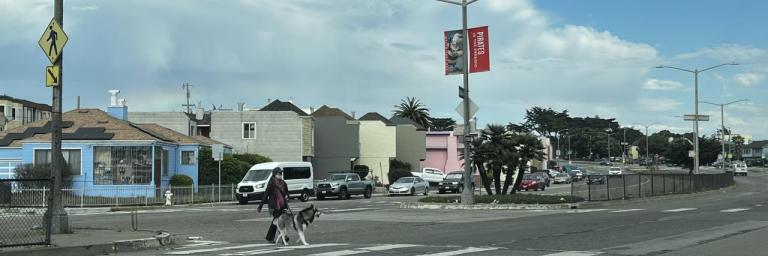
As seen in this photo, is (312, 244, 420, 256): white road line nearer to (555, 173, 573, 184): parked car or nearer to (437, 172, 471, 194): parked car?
(437, 172, 471, 194): parked car

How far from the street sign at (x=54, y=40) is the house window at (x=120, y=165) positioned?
1034 inches

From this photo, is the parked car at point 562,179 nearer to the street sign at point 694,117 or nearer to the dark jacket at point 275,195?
the street sign at point 694,117

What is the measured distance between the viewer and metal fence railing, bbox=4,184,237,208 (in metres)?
36.9

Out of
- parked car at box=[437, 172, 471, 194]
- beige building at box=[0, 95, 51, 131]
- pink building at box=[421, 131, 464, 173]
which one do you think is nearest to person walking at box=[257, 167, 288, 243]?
parked car at box=[437, 172, 471, 194]

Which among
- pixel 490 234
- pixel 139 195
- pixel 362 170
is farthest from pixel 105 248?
pixel 362 170

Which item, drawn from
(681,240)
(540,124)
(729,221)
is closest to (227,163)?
(729,221)

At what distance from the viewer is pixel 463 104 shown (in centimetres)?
2966

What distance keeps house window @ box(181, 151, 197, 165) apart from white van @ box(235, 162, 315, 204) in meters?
8.00

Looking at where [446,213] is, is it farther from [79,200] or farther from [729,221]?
[79,200]

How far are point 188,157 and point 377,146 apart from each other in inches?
1113

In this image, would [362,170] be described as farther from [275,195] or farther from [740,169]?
[740,169]

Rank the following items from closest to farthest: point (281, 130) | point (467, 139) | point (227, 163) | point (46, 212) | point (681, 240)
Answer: point (46, 212), point (681, 240), point (467, 139), point (227, 163), point (281, 130)

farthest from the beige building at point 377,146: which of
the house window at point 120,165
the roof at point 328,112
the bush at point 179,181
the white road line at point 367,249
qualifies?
the white road line at point 367,249

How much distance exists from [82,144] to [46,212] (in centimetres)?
2815
